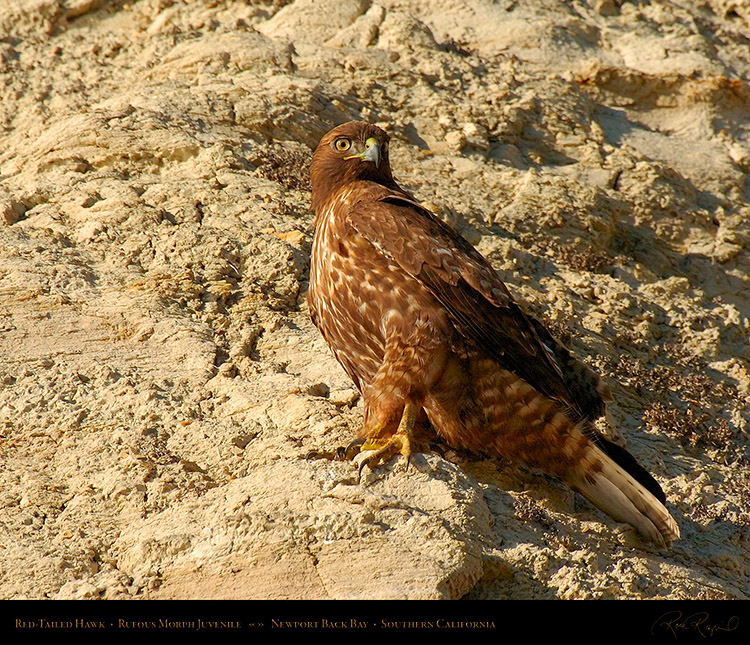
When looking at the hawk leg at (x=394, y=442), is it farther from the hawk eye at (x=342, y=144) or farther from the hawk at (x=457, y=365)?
the hawk eye at (x=342, y=144)

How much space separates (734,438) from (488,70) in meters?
4.88

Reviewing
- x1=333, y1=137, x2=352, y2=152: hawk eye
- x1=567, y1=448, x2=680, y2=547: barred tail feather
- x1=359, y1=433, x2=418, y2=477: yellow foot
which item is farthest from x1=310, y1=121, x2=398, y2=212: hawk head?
x1=567, y1=448, x2=680, y2=547: barred tail feather

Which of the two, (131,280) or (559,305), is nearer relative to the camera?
(131,280)

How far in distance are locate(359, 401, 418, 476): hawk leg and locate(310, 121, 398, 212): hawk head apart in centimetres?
185

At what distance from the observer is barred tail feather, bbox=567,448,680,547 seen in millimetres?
5020

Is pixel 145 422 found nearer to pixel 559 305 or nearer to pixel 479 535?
pixel 479 535

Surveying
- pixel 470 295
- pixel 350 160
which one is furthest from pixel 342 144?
pixel 470 295

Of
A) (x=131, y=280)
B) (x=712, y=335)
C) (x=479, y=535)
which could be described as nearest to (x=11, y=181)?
(x=131, y=280)

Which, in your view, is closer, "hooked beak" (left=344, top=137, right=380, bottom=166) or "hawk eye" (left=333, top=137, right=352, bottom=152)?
"hooked beak" (left=344, top=137, right=380, bottom=166)

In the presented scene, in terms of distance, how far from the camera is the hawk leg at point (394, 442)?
464 cm

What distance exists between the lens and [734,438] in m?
6.46

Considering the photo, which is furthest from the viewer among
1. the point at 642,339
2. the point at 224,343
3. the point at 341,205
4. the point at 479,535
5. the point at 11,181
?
the point at 11,181

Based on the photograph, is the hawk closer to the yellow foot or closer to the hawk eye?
the yellow foot

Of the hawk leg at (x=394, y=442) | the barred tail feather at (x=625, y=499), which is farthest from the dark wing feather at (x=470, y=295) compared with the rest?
the hawk leg at (x=394, y=442)
